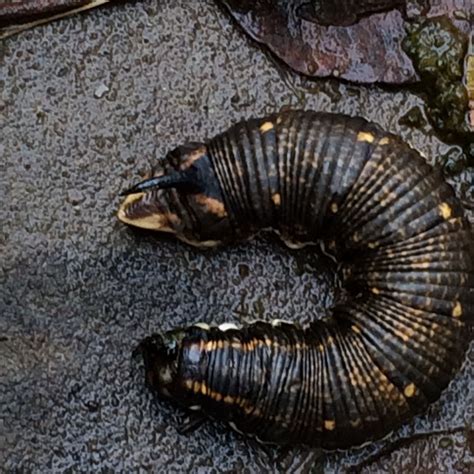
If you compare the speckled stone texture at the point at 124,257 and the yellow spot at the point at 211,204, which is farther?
the speckled stone texture at the point at 124,257

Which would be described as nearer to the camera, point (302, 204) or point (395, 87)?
point (302, 204)

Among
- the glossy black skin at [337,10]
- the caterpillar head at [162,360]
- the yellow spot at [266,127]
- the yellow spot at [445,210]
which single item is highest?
the glossy black skin at [337,10]

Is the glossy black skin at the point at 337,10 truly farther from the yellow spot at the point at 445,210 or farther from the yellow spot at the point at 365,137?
the yellow spot at the point at 445,210

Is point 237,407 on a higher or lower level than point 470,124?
lower

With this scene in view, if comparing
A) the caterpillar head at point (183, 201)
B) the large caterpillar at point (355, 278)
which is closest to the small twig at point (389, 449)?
the large caterpillar at point (355, 278)

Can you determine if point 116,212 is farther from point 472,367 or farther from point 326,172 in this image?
point 472,367

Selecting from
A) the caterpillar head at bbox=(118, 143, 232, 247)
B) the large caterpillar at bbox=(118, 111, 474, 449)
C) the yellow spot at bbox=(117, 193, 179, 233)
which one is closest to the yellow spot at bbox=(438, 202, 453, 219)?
the large caterpillar at bbox=(118, 111, 474, 449)

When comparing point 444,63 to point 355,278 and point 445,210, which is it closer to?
point 445,210

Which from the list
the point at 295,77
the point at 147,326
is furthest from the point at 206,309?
the point at 295,77

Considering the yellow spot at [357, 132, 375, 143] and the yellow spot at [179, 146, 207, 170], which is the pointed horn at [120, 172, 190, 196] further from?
the yellow spot at [357, 132, 375, 143]
